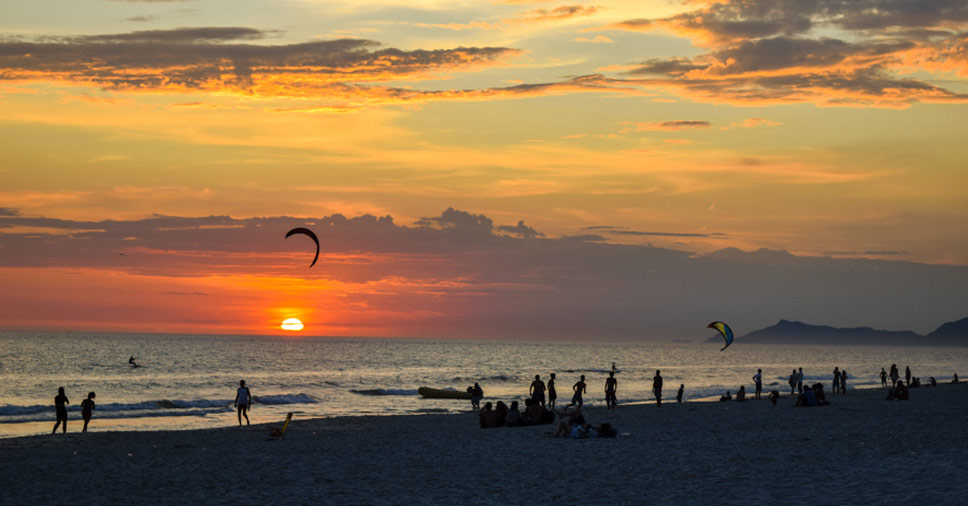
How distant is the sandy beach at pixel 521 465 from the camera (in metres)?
14.6

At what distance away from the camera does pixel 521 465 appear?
18.7 m

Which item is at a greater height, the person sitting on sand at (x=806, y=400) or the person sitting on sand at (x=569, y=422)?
the person sitting on sand at (x=806, y=400)

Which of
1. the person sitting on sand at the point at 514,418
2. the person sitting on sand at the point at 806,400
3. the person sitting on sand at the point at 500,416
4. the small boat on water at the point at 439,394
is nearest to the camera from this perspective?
the person sitting on sand at the point at 514,418

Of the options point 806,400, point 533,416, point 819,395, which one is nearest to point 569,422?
point 533,416

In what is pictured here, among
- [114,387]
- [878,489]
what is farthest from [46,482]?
[114,387]

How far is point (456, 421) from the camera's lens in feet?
113

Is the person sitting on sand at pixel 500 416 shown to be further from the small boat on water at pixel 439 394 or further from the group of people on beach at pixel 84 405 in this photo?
A: the small boat on water at pixel 439 394

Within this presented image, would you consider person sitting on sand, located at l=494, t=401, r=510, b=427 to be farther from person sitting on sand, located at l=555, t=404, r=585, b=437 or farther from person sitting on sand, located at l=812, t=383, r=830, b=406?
person sitting on sand, located at l=812, t=383, r=830, b=406

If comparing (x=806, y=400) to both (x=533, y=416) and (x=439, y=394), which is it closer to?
(x=533, y=416)

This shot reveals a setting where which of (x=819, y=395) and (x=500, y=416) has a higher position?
(x=819, y=395)

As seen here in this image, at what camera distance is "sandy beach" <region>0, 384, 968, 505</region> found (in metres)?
14.6

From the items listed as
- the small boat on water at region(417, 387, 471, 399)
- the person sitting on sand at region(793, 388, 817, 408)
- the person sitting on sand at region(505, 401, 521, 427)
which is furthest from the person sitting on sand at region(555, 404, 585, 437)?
the small boat on water at region(417, 387, 471, 399)

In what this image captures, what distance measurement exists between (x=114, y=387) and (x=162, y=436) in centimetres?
4992

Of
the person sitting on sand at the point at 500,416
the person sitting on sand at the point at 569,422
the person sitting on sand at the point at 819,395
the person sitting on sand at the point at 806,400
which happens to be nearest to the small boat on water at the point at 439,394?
the person sitting on sand at the point at 819,395
